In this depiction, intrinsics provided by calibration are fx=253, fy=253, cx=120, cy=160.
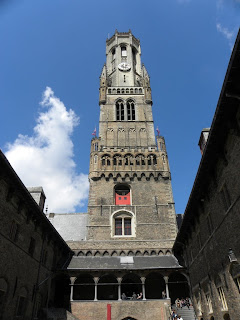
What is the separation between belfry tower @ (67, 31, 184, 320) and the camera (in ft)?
73.4

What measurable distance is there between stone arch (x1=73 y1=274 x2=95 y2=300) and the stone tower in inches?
133

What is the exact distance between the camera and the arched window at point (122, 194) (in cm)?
3142

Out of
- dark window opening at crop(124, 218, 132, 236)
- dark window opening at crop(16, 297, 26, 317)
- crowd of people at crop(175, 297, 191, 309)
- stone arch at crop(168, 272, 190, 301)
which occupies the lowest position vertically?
dark window opening at crop(16, 297, 26, 317)

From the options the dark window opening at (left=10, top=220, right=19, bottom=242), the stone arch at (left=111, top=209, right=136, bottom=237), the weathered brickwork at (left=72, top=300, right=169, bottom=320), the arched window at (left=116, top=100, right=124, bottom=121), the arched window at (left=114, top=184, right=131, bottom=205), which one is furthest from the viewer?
the arched window at (left=116, top=100, right=124, bottom=121)

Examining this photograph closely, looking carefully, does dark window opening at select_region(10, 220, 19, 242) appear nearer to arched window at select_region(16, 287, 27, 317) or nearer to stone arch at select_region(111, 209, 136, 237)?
arched window at select_region(16, 287, 27, 317)

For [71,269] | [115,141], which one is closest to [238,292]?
[71,269]

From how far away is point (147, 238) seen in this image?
1107 inches

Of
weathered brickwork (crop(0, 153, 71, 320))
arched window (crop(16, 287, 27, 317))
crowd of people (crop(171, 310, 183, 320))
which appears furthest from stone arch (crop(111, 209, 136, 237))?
arched window (crop(16, 287, 27, 317))

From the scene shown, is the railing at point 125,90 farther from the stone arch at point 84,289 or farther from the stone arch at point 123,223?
the stone arch at point 84,289

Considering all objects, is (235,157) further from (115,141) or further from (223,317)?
(115,141)

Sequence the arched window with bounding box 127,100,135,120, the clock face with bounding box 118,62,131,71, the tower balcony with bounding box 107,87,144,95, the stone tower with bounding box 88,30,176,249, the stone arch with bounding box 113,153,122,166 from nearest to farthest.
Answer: the stone tower with bounding box 88,30,176,249, the stone arch with bounding box 113,153,122,166, the arched window with bounding box 127,100,135,120, the tower balcony with bounding box 107,87,144,95, the clock face with bounding box 118,62,131,71

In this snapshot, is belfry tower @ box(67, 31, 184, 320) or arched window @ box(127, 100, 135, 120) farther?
arched window @ box(127, 100, 135, 120)

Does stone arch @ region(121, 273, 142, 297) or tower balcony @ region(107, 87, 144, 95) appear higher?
tower balcony @ region(107, 87, 144, 95)

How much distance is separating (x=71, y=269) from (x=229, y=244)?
15.4m
